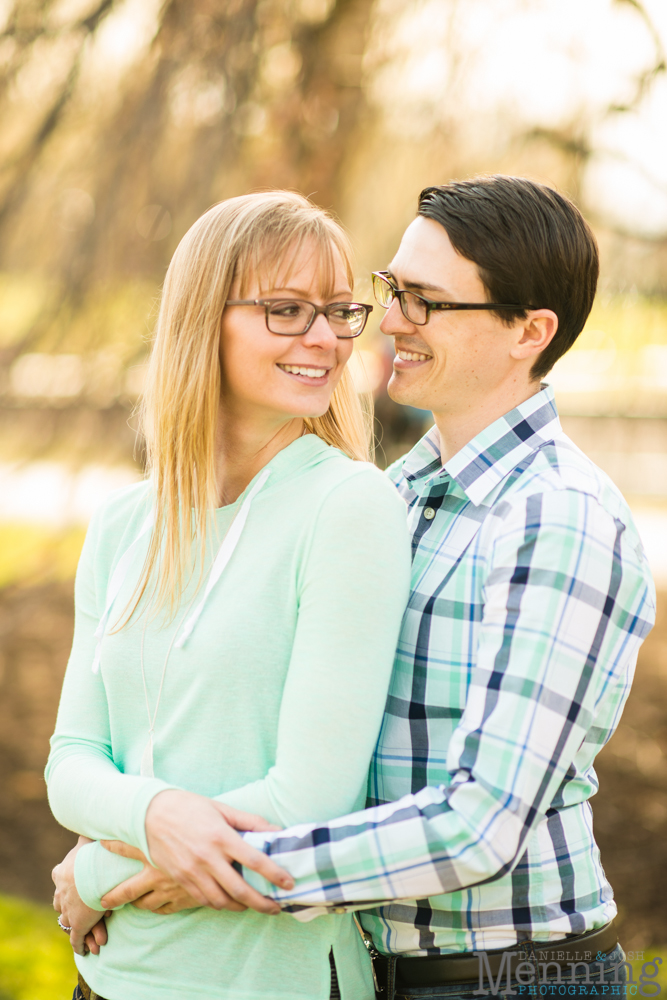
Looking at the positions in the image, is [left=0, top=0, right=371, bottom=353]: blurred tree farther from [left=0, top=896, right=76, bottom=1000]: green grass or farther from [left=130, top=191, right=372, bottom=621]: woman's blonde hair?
[left=0, top=896, right=76, bottom=1000]: green grass

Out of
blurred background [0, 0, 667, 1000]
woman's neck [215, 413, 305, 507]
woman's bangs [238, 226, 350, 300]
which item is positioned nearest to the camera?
woman's bangs [238, 226, 350, 300]

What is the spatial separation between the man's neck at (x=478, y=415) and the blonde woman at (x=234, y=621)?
0.65 feet

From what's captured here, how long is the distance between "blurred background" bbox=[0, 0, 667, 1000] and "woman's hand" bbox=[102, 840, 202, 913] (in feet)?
6.16

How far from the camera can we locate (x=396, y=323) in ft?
5.74

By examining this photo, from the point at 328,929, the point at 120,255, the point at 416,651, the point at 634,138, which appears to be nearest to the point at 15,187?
the point at 120,255

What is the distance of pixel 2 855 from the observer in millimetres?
4121

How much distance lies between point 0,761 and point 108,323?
2700 millimetres

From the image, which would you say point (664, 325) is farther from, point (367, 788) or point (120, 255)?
point (367, 788)

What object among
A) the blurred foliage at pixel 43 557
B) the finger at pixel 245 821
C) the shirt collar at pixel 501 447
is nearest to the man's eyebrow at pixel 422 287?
the shirt collar at pixel 501 447

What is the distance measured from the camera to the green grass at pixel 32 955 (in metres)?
3.20

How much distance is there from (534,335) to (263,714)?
0.87m

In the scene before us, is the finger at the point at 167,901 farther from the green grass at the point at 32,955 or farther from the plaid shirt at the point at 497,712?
the green grass at the point at 32,955

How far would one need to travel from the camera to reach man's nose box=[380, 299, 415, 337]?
1.73 m

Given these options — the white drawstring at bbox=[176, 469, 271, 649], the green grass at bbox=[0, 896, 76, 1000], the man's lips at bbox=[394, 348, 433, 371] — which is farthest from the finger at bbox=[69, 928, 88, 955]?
the green grass at bbox=[0, 896, 76, 1000]
